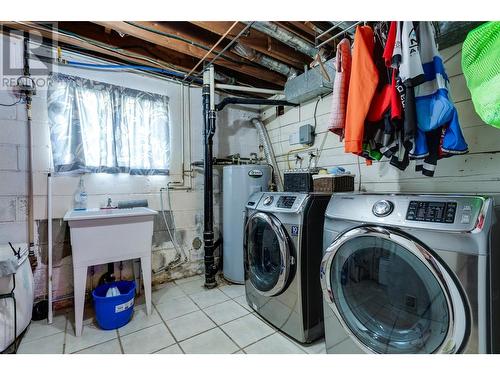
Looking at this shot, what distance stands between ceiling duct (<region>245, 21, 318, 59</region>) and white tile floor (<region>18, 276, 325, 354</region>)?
2.22 m

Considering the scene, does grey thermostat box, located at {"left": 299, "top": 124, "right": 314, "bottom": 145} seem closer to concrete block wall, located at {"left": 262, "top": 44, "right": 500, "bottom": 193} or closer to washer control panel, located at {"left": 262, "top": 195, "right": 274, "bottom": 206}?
concrete block wall, located at {"left": 262, "top": 44, "right": 500, "bottom": 193}

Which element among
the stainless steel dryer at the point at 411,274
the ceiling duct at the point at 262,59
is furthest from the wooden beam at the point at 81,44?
the stainless steel dryer at the point at 411,274

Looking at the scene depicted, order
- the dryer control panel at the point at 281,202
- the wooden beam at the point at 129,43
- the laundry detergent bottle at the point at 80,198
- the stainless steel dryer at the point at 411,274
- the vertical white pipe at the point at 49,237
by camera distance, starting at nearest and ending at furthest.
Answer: the stainless steel dryer at the point at 411,274 < the dryer control panel at the point at 281,202 < the vertical white pipe at the point at 49,237 < the wooden beam at the point at 129,43 < the laundry detergent bottle at the point at 80,198

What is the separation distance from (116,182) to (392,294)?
236cm

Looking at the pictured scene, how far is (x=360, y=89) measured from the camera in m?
1.32

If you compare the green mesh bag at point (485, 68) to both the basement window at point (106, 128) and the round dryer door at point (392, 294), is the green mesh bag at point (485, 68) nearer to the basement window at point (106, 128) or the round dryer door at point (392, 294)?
the round dryer door at point (392, 294)

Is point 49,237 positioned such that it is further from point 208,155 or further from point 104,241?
point 208,155

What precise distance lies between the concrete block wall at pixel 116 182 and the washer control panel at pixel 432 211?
216cm

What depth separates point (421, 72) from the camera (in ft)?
3.67

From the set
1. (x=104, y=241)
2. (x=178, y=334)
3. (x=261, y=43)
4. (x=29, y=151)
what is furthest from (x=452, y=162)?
(x=29, y=151)

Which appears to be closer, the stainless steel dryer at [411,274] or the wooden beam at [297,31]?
the stainless steel dryer at [411,274]

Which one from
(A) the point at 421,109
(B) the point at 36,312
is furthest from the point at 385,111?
(B) the point at 36,312

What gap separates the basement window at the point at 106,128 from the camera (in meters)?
2.02
